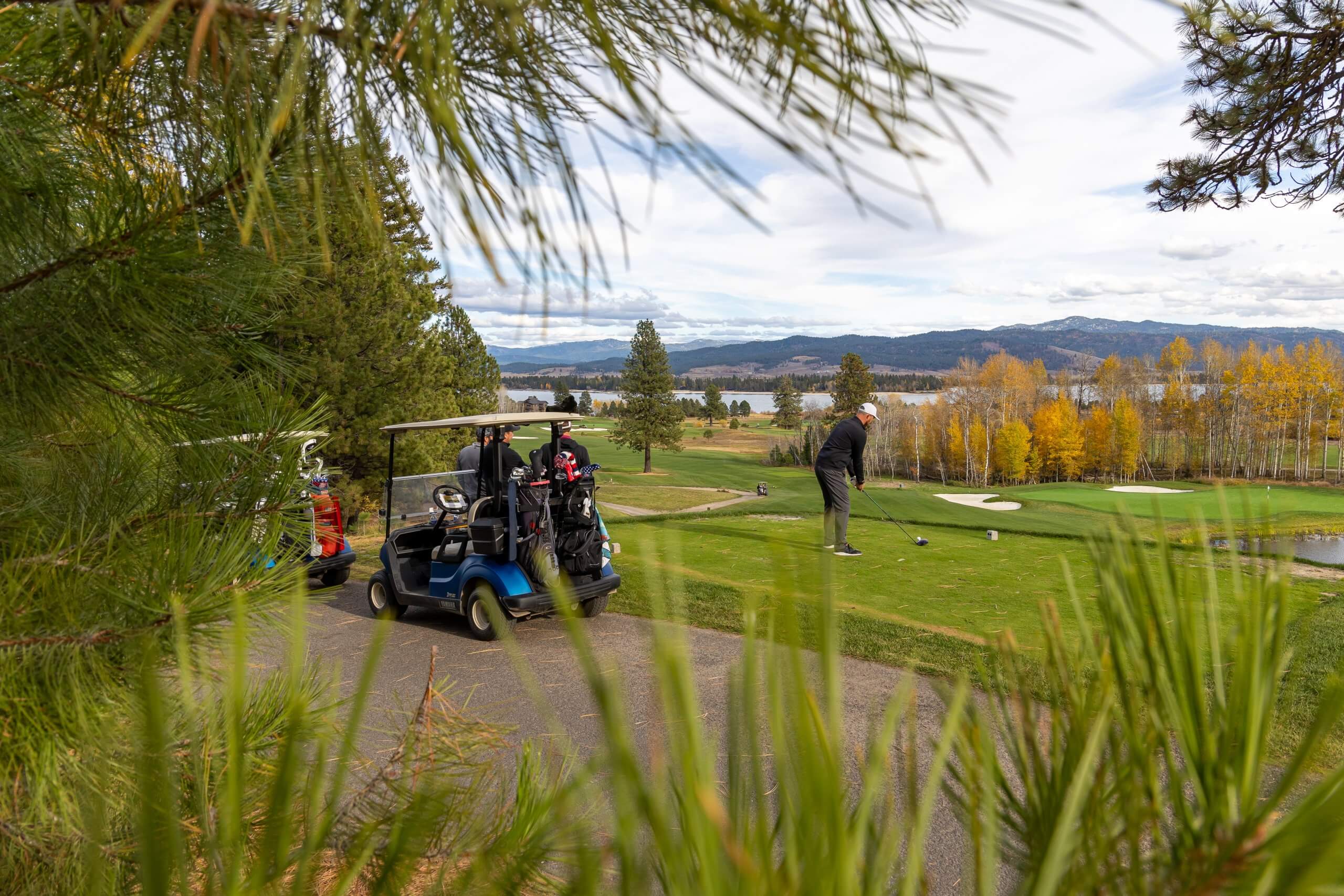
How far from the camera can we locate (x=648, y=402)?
5612 centimetres

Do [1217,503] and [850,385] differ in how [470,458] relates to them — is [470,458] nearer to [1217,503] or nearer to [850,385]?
[1217,503]

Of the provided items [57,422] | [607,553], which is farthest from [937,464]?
[57,422]

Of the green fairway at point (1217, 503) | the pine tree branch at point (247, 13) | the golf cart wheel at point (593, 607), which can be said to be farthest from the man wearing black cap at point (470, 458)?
the pine tree branch at point (247, 13)

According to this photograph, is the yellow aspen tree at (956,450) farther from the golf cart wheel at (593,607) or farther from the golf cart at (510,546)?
the golf cart at (510,546)

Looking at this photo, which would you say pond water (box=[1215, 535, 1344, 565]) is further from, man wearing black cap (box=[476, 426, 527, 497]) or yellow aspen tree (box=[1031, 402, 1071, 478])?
yellow aspen tree (box=[1031, 402, 1071, 478])

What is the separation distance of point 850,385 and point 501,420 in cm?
5828

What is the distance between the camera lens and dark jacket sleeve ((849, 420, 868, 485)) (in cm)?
975

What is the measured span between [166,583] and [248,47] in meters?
0.84

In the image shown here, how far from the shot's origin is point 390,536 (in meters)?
8.34

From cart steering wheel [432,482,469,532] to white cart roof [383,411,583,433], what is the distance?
117 cm

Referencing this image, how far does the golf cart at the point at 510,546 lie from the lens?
6.99m

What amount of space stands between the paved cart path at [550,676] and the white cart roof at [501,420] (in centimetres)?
186

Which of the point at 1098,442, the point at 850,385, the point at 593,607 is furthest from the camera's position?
the point at 850,385

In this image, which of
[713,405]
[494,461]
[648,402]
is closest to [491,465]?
[494,461]
